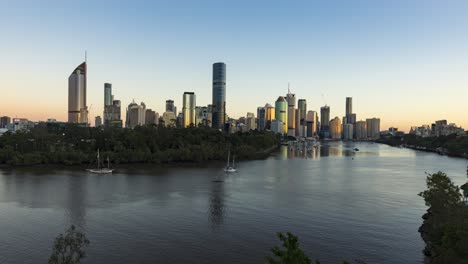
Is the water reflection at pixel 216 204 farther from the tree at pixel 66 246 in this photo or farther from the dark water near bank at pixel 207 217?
→ the tree at pixel 66 246

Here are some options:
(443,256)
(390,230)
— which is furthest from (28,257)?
(390,230)

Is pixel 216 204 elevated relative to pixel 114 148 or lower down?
lower down

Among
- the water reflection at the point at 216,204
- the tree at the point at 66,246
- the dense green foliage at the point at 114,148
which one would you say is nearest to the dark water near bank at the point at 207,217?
the water reflection at the point at 216,204

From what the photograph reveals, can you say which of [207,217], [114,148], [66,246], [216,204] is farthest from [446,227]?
[114,148]

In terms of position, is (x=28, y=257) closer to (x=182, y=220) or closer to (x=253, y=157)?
(x=182, y=220)

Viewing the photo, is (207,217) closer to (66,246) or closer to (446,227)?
(66,246)

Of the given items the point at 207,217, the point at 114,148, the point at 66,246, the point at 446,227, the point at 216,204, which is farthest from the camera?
the point at 114,148
